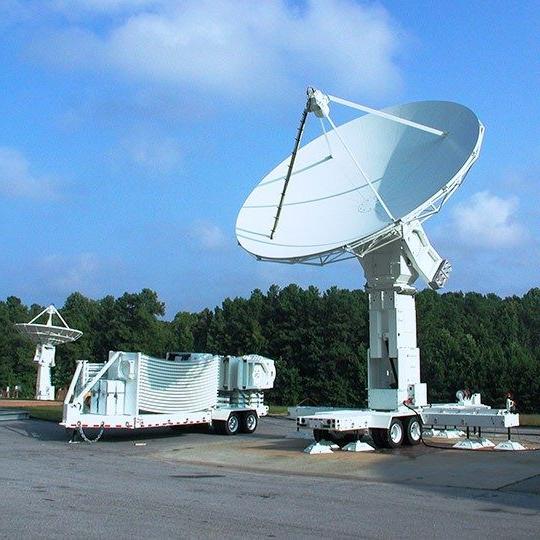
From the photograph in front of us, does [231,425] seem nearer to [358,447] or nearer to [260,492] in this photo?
[358,447]

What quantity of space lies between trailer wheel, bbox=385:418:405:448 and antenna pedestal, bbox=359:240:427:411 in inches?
25.6

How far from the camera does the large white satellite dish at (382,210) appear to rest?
2095 cm

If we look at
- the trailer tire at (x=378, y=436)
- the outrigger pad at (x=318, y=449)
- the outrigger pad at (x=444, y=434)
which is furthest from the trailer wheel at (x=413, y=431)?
the outrigger pad at (x=444, y=434)

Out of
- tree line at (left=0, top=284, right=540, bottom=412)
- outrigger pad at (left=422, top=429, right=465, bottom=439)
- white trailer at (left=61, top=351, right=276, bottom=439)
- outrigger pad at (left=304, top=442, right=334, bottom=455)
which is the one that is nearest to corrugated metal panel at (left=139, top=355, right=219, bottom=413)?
white trailer at (left=61, top=351, right=276, bottom=439)

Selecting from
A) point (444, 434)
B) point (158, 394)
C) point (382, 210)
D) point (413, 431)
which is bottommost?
point (444, 434)

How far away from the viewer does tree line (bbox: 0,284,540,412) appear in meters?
63.9

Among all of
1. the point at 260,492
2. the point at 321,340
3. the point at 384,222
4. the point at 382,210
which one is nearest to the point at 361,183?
the point at 382,210

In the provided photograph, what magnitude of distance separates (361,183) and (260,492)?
13.0m

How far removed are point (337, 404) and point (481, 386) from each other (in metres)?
16.2

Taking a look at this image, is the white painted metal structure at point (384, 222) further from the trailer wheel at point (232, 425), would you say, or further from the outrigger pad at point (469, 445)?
the trailer wheel at point (232, 425)

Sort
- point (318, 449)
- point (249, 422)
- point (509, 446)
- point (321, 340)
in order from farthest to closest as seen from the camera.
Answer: point (321, 340), point (249, 422), point (509, 446), point (318, 449)

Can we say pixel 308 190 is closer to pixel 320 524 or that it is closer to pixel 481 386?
pixel 320 524

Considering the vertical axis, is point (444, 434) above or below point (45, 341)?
below

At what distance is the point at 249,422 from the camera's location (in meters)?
28.4
